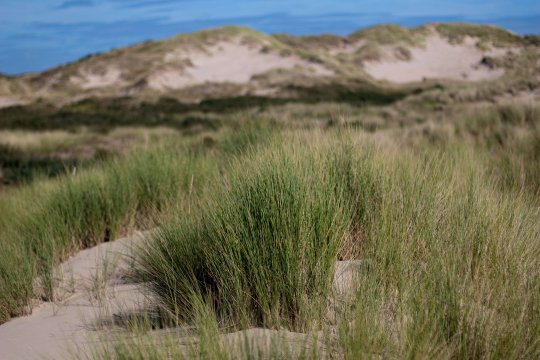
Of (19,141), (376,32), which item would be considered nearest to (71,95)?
(19,141)

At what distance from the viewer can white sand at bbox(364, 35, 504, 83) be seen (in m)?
50.8

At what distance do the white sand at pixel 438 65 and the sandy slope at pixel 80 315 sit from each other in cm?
4840

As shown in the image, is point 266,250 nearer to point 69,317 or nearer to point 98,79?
point 69,317

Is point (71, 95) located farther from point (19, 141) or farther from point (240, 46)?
point (19, 141)

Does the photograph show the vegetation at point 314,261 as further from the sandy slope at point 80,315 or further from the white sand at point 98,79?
the white sand at point 98,79

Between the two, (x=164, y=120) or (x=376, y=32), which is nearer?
(x=164, y=120)

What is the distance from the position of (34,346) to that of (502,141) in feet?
23.6

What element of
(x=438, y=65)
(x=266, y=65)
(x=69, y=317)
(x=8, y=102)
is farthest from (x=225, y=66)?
(x=69, y=317)

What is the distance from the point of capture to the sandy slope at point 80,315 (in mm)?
2688

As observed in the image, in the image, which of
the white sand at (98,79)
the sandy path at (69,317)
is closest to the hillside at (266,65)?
the white sand at (98,79)

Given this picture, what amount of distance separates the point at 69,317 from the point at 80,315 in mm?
106

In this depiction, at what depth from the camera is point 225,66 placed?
4659cm

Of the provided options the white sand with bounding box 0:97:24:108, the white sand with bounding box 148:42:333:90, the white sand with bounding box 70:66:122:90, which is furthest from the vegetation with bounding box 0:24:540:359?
the white sand with bounding box 70:66:122:90

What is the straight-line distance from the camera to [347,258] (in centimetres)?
328
